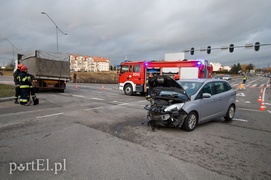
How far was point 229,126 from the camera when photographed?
657 cm

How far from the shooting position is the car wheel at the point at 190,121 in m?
5.57

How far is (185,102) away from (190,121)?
597 millimetres

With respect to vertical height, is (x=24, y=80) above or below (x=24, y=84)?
above

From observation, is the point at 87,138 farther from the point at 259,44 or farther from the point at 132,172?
the point at 259,44

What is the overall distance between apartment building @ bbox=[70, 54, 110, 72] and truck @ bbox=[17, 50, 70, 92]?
12132cm

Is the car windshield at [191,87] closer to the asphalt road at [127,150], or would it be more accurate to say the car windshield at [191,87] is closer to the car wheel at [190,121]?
the car wheel at [190,121]

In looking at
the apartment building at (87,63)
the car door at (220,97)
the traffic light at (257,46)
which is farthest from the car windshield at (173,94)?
the apartment building at (87,63)

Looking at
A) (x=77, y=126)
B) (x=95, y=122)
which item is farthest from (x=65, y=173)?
(x=95, y=122)

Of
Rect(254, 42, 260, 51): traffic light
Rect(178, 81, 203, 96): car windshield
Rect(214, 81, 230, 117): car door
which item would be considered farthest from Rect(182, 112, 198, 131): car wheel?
Rect(254, 42, 260, 51): traffic light

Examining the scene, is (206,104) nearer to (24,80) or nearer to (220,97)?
(220,97)

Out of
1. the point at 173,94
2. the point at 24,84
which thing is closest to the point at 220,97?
the point at 173,94

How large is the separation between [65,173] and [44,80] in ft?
42.4

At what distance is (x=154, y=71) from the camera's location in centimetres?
1437

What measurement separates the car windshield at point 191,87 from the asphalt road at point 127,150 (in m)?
1.22
